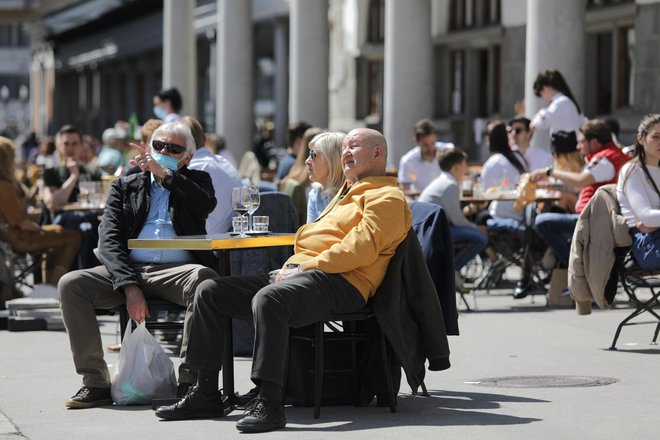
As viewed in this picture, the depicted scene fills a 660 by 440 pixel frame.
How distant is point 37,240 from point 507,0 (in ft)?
42.3

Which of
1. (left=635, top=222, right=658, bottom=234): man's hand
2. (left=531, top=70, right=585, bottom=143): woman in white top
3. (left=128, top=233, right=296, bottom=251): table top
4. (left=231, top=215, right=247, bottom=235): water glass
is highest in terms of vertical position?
(left=531, top=70, right=585, bottom=143): woman in white top

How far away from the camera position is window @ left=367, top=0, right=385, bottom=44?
104 ft

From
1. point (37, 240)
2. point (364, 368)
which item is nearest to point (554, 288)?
point (37, 240)

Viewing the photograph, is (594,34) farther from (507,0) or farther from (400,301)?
(400,301)

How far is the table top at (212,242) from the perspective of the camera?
832 cm

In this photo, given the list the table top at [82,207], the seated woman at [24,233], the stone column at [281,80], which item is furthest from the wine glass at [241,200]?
the stone column at [281,80]

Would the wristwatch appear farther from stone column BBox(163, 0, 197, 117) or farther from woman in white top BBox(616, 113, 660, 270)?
stone column BBox(163, 0, 197, 117)

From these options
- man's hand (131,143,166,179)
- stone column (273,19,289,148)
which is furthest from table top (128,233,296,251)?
stone column (273,19,289,148)

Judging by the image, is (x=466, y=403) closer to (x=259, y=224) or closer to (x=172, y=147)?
(x=259, y=224)

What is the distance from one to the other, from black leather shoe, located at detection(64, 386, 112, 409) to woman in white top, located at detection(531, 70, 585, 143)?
7889mm

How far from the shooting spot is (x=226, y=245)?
327 inches

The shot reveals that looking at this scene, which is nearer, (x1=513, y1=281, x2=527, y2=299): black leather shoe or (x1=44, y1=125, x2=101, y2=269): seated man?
(x1=513, y1=281, x2=527, y2=299): black leather shoe

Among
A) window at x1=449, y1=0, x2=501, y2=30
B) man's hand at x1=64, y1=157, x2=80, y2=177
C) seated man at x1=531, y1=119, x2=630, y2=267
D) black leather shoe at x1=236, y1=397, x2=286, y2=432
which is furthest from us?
window at x1=449, y1=0, x2=501, y2=30

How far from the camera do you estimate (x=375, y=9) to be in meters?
31.8
